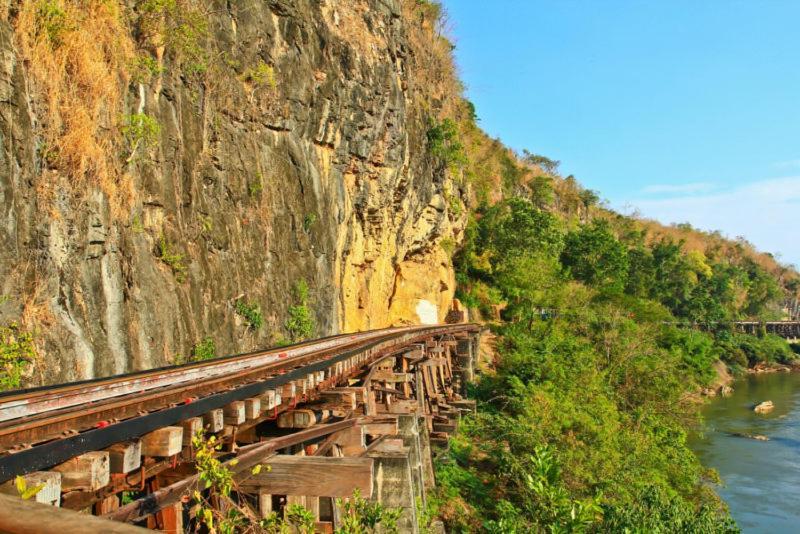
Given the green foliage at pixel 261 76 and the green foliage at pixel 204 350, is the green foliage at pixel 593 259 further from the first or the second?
the green foliage at pixel 204 350

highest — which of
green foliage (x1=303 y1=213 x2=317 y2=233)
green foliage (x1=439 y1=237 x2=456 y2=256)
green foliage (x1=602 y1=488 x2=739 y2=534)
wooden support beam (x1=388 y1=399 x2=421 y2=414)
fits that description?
green foliage (x1=439 y1=237 x2=456 y2=256)

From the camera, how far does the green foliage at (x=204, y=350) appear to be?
13.4 meters

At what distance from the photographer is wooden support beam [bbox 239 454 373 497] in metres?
5.46

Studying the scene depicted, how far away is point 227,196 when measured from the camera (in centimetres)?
1641

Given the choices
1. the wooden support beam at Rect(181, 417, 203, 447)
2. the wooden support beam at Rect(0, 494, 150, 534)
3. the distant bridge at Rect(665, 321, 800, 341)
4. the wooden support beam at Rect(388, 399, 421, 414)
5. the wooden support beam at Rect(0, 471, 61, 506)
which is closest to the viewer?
the wooden support beam at Rect(0, 494, 150, 534)

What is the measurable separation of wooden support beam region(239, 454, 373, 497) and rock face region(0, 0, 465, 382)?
474 centimetres

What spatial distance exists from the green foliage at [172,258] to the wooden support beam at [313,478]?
8400 millimetres

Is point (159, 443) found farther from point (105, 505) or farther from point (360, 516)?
point (360, 516)

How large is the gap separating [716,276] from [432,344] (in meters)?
70.0

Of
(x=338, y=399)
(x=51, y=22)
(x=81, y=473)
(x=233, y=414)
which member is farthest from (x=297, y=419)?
(x=51, y=22)

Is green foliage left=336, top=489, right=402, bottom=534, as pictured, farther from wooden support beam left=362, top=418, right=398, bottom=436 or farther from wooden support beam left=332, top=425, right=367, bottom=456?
wooden support beam left=362, top=418, right=398, bottom=436

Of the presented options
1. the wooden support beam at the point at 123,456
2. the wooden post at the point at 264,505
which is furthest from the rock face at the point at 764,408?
the wooden support beam at the point at 123,456

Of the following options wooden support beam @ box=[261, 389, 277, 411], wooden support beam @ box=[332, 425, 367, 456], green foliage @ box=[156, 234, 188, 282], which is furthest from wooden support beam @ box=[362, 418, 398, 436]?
green foliage @ box=[156, 234, 188, 282]

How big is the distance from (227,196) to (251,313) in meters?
3.10
